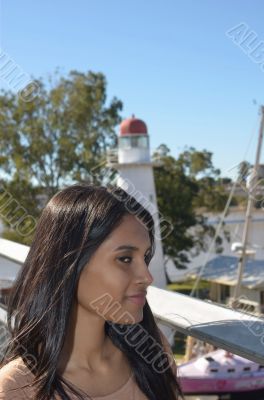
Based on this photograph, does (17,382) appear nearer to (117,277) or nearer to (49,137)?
(117,277)

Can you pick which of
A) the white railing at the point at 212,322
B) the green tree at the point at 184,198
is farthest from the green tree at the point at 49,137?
the white railing at the point at 212,322

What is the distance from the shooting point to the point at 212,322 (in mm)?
1248

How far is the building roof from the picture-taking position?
53.9 feet

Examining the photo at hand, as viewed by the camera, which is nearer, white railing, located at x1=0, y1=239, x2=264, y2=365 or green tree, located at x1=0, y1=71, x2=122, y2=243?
white railing, located at x1=0, y1=239, x2=264, y2=365

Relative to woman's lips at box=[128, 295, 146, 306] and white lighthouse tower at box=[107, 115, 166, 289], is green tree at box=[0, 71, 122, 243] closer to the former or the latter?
white lighthouse tower at box=[107, 115, 166, 289]

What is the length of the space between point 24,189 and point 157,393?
16.8 metres

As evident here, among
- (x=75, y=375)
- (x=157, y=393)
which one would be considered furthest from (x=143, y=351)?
(x=75, y=375)

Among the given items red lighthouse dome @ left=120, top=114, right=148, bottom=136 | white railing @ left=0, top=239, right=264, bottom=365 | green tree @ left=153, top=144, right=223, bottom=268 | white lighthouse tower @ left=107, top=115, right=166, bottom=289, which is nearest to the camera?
white railing @ left=0, top=239, right=264, bottom=365

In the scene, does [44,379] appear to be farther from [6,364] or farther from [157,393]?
[157,393]

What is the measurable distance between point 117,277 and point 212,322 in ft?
0.80

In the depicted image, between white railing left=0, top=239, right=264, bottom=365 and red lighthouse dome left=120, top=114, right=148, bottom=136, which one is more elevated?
red lighthouse dome left=120, top=114, right=148, bottom=136

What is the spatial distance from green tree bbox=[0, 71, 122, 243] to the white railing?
16.4 metres

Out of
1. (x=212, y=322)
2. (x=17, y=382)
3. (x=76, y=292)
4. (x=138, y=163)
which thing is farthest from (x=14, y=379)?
(x=138, y=163)

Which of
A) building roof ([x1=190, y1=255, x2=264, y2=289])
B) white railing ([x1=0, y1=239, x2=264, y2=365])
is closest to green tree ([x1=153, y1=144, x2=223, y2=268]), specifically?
building roof ([x1=190, y1=255, x2=264, y2=289])
